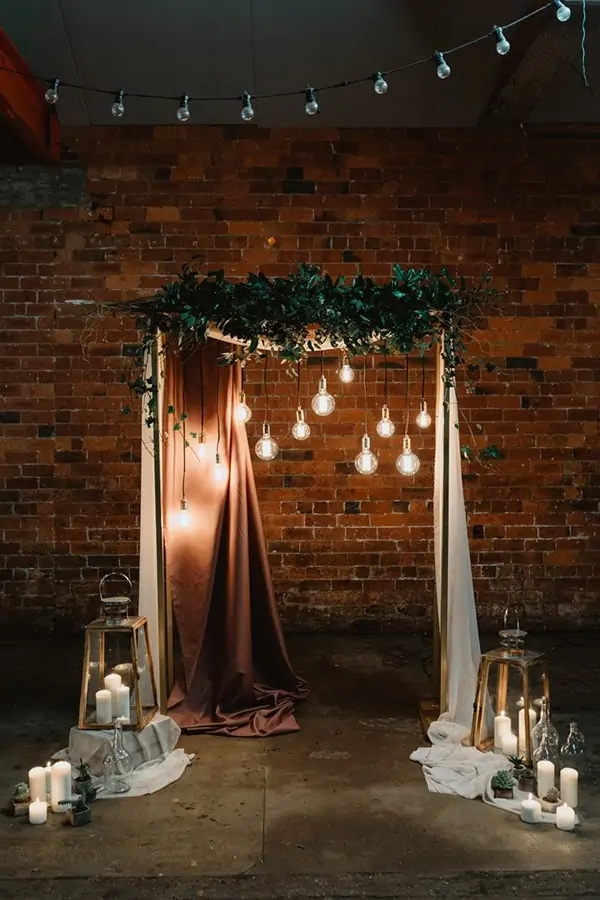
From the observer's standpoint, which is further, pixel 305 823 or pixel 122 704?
pixel 122 704

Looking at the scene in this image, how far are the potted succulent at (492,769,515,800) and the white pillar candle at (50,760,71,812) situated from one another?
5.63ft

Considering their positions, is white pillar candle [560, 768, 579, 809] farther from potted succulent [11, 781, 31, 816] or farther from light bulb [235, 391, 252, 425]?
light bulb [235, 391, 252, 425]

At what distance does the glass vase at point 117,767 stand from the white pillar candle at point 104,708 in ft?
0.50

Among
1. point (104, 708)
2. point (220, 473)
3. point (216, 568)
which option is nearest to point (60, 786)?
point (104, 708)

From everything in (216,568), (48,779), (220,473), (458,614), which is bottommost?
(48,779)

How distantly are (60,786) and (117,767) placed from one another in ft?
0.87

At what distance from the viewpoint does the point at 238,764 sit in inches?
149

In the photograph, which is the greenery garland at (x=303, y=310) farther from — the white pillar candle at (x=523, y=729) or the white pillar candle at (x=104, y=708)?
the white pillar candle at (x=523, y=729)

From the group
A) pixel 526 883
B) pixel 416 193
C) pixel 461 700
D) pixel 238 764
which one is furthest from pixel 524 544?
pixel 526 883

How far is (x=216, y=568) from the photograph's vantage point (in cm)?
443

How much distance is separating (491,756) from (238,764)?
1.13 m

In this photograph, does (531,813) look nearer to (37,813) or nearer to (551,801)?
(551,801)

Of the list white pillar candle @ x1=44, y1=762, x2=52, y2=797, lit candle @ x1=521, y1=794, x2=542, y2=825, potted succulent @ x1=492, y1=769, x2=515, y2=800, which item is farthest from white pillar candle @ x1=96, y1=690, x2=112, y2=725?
lit candle @ x1=521, y1=794, x2=542, y2=825

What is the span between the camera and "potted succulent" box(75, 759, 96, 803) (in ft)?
11.2
